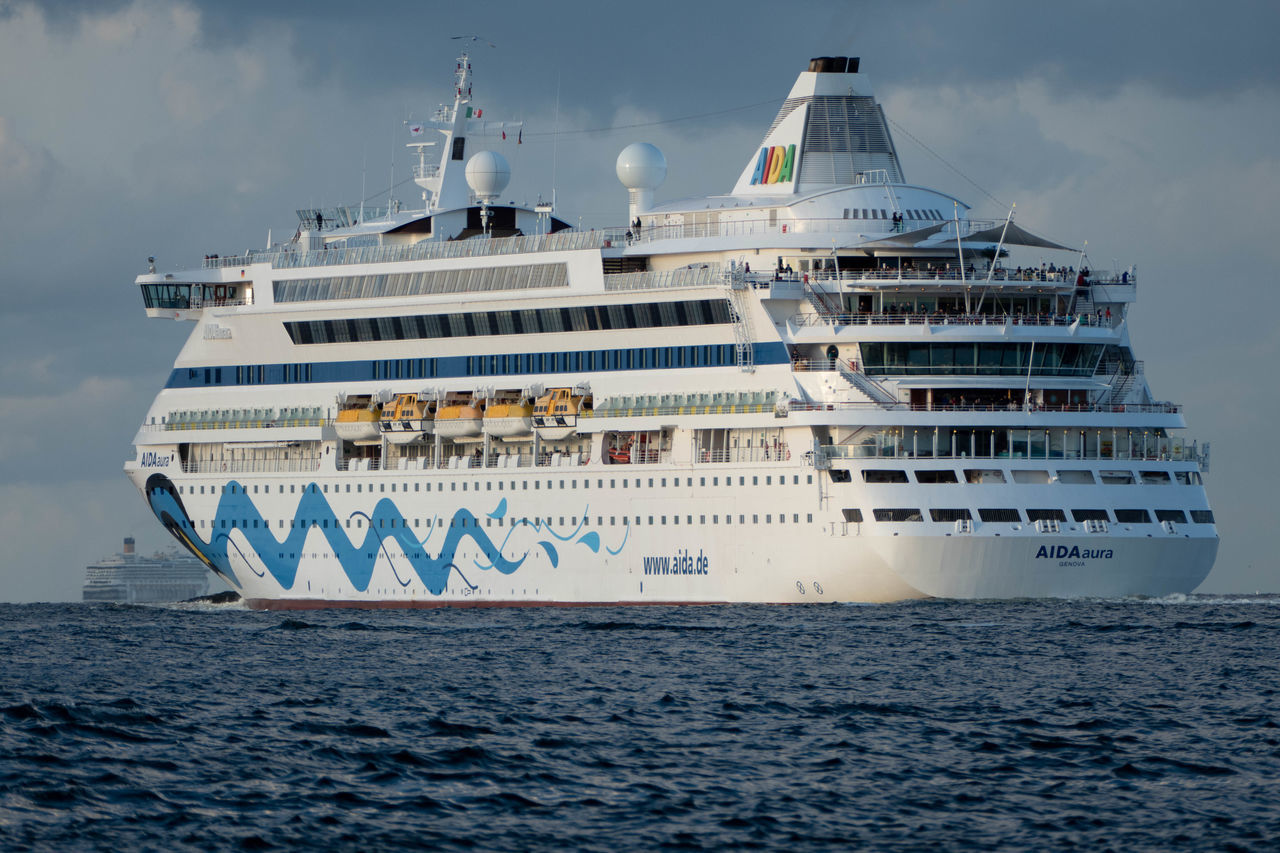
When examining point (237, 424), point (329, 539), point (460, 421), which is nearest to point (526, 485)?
point (460, 421)

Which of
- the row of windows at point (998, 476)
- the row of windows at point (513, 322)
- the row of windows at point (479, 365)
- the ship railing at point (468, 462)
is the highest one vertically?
the row of windows at point (513, 322)

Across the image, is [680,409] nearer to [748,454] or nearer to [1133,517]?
[748,454]

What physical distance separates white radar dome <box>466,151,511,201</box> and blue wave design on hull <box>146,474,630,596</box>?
534 inches

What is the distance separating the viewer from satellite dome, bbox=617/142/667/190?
73.4 metres

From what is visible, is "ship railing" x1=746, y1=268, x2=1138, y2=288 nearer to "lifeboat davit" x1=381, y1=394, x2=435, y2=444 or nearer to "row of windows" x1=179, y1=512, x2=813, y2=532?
"row of windows" x1=179, y1=512, x2=813, y2=532

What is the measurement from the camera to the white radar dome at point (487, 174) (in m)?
79.2

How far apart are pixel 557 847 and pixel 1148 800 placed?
28.8 ft

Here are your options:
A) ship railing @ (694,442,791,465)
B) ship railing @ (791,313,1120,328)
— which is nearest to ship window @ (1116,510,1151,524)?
ship railing @ (791,313,1120,328)

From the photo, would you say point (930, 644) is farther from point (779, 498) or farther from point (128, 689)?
point (128, 689)

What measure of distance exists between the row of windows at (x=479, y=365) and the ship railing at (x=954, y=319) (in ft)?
4.89

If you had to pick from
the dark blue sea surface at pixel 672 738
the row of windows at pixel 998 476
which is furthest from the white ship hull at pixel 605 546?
the dark blue sea surface at pixel 672 738

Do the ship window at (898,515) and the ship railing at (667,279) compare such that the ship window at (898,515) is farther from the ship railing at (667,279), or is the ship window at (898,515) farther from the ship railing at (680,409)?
the ship railing at (667,279)

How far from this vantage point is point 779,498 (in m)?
61.8

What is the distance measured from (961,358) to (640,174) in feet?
53.0
